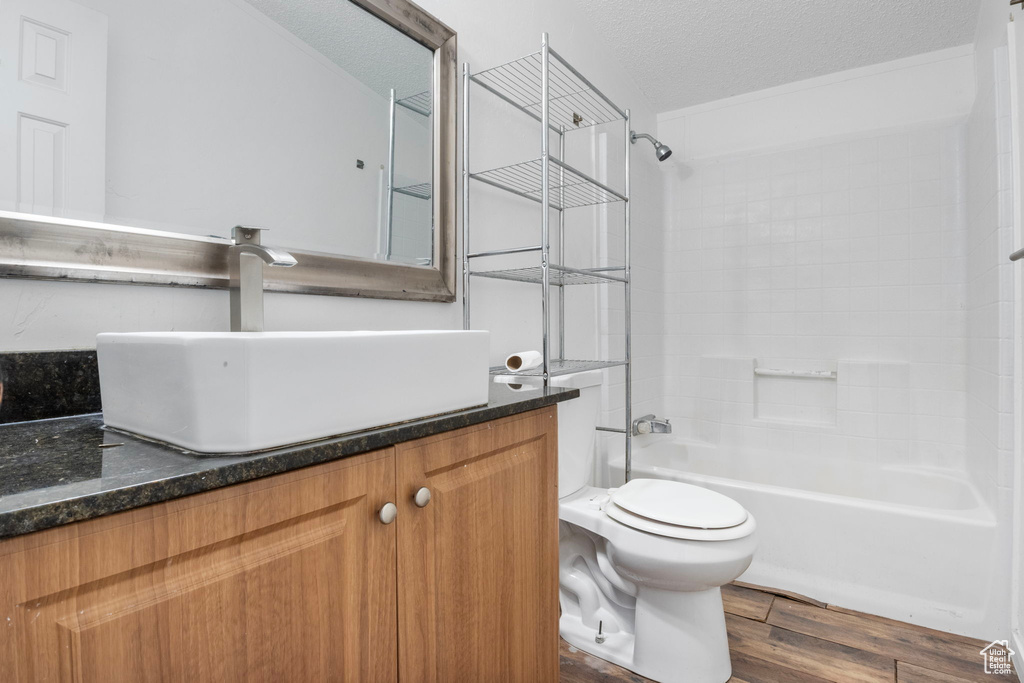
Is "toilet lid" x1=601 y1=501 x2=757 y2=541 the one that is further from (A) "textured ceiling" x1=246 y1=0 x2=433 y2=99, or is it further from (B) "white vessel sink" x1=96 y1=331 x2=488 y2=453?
(A) "textured ceiling" x1=246 y1=0 x2=433 y2=99

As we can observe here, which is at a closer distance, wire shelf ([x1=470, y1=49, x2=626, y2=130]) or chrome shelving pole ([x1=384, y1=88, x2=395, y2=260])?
chrome shelving pole ([x1=384, y1=88, x2=395, y2=260])

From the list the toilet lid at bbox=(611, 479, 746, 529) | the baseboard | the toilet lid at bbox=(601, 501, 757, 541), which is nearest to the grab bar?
the baseboard

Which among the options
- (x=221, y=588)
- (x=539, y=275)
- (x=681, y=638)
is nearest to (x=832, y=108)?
(x=539, y=275)

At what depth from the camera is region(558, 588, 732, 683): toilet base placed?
148 cm

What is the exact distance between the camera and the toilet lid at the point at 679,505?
1452 mm

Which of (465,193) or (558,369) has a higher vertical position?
(465,193)

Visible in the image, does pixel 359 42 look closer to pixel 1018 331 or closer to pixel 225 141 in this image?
pixel 225 141

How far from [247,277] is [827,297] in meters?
2.70

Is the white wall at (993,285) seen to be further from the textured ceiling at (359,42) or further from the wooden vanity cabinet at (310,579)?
the textured ceiling at (359,42)

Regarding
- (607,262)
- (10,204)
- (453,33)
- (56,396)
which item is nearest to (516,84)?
(453,33)

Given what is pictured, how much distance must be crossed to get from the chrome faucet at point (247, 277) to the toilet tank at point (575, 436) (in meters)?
0.95

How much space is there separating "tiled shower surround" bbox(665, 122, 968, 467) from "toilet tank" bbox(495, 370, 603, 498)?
1438 mm

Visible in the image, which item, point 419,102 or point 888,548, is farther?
point 888,548

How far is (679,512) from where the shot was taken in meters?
1.51
